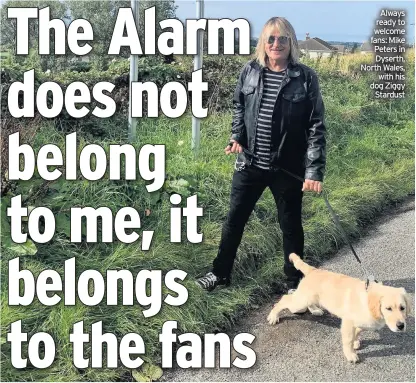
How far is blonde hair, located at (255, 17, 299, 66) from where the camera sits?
11.6ft

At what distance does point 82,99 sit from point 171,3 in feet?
8.32

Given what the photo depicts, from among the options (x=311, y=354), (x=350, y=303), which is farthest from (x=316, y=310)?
(x=350, y=303)

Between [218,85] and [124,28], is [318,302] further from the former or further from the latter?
[218,85]

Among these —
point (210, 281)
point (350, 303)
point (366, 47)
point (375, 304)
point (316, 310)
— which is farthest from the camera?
point (366, 47)

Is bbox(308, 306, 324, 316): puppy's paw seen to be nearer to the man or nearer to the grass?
the grass

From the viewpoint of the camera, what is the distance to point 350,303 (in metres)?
3.36

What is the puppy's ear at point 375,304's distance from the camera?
3.16 m

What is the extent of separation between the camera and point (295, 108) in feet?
11.7

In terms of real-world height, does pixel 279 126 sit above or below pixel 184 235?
above

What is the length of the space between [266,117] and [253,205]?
27.5 inches

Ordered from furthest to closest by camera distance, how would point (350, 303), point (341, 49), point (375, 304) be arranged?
point (341, 49) < point (350, 303) < point (375, 304)

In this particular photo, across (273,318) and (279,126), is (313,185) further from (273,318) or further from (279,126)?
(273,318)

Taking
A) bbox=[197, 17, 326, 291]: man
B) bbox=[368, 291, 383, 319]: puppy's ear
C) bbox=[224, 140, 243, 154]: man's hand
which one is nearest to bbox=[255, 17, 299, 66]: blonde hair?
bbox=[197, 17, 326, 291]: man

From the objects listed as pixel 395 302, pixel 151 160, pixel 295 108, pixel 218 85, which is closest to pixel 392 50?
pixel 218 85
